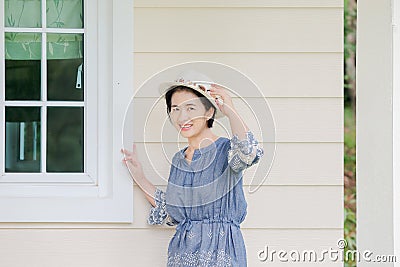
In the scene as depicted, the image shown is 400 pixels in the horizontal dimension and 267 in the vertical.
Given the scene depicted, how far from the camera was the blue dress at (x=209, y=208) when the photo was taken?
11.5ft

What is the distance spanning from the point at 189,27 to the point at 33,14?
639 millimetres

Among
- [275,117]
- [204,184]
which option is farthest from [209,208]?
[275,117]

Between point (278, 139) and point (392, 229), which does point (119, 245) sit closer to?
point (278, 139)

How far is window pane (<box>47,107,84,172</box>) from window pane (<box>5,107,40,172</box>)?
0.18ft

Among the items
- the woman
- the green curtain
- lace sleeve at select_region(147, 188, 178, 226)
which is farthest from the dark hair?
the green curtain

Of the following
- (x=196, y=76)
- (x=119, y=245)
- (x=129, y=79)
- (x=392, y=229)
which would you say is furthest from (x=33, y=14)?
(x=392, y=229)

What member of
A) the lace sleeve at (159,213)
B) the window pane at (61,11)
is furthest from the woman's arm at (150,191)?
the window pane at (61,11)

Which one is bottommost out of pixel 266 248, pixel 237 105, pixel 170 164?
pixel 266 248

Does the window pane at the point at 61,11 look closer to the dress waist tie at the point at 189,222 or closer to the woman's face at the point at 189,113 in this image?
the woman's face at the point at 189,113

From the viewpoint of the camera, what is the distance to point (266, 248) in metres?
3.78

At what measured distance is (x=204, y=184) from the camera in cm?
353

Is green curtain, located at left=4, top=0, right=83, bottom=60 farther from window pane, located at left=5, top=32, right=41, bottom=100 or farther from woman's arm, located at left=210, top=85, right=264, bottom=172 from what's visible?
woman's arm, located at left=210, top=85, right=264, bottom=172

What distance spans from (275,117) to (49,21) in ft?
3.26

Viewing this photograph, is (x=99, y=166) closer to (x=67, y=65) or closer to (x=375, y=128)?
(x=67, y=65)
